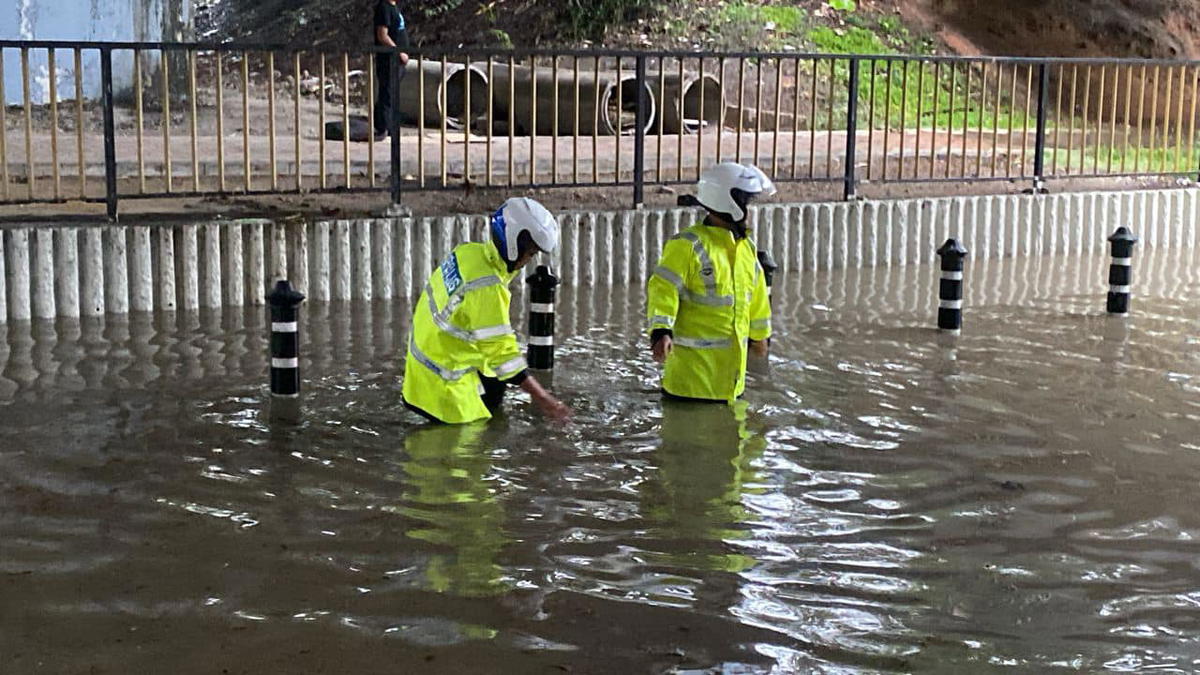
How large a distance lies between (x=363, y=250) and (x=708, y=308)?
4585 mm

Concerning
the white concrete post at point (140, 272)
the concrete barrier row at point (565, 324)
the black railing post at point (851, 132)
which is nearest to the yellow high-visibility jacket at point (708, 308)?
the concrete barrier row at point (565, 324)

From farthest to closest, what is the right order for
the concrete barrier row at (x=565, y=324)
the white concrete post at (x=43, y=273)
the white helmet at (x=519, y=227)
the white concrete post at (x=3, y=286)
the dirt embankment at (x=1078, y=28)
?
1. the dirt embankment at (x=1078, y=28)
2. the white concrete post at (x=43, y=273)
3. the white concrete post at (x=3, y=286)
4. the concrete barrier row at (x=565, y=324)
5. the white helmet at (x=519, y=227)

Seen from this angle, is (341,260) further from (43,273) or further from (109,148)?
(43,273)

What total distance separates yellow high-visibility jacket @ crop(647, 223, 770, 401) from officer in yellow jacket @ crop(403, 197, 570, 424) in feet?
2.35

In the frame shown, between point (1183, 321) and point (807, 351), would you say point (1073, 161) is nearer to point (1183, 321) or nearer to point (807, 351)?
point (1183, 321)

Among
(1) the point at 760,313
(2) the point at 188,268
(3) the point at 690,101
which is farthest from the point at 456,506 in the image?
(3) the point at 690,101

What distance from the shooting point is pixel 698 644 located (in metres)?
4.99

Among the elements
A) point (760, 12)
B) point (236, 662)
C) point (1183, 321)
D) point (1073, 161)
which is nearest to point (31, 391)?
point (236, 662)

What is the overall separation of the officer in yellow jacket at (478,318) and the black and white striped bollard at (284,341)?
821 mm

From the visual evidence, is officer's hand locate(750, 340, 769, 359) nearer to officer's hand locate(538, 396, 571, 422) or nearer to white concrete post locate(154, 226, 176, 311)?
officer's hand locate(538, 396, 571, 422)

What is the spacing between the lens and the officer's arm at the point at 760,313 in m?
8.21

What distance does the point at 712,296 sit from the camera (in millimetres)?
7934

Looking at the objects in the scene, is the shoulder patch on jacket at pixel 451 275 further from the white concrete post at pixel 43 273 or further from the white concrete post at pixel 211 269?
the white concrete post at pixel 43 273

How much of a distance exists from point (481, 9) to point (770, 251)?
14701 mm
